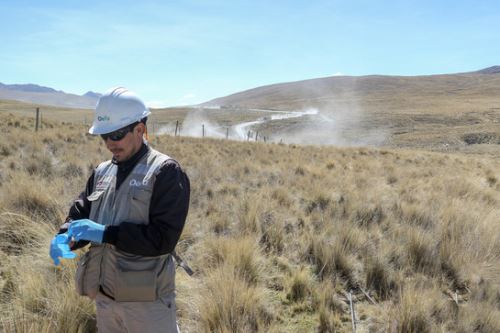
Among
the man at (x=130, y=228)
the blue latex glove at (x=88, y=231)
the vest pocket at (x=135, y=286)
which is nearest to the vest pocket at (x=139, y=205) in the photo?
the man at (x=130, y=228)

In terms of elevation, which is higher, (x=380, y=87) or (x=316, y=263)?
(x=380, y=87)

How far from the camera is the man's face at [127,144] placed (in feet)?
7.87

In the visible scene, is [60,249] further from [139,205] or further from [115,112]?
[115,112]

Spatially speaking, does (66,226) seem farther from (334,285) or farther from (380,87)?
(380,87)

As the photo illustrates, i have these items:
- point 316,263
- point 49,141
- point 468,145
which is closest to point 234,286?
point 316,263

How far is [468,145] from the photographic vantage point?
137ft

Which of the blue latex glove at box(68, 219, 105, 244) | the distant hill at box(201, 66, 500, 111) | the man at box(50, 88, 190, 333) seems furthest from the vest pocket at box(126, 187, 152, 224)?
the distant hill at box(201, 66, 500, 111)

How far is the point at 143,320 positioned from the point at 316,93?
15637cm

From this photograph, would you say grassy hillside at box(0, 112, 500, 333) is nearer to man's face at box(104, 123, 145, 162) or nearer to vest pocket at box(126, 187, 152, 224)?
vest pocket at box(126, 187, 152, 224)

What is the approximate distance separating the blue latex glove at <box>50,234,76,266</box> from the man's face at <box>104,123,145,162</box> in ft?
1.82

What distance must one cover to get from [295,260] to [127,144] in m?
3.27

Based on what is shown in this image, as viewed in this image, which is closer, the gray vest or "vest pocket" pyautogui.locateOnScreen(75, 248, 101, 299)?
the gray vest

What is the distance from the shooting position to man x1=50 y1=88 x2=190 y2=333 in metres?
2.22

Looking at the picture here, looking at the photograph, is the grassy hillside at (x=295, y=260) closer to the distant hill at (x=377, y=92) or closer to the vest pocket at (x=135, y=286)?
the vest pocket at (x=135, y=286)
